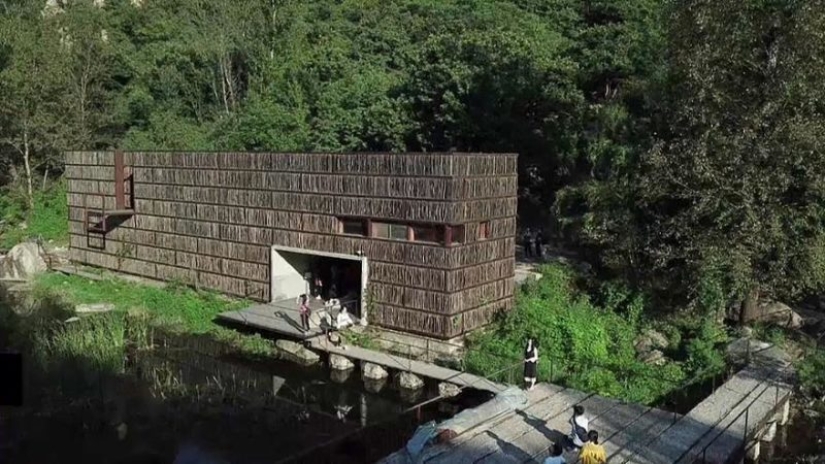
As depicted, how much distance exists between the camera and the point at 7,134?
4141 cm

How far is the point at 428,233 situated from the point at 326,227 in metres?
3.85

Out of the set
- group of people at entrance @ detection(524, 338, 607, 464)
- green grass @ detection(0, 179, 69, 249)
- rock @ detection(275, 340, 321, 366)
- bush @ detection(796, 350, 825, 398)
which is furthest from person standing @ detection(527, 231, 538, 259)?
green grass @ detection(0, 179, 69, 249)

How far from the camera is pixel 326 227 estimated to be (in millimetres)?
22203

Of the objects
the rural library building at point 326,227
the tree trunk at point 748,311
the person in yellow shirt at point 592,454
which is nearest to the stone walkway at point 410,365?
the rural library building at point 326,227

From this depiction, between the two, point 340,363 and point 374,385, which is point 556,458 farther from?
point 340,363

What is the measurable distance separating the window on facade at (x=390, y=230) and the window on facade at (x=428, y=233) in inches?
13.3

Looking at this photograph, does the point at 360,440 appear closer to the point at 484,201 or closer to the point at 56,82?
the point at 484,201

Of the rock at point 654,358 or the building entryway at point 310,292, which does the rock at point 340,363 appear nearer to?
the building entryway at point 310,292

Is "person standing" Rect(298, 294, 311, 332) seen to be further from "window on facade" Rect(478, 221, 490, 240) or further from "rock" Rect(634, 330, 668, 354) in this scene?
"rock" Rect(634, 330, 668, 354)

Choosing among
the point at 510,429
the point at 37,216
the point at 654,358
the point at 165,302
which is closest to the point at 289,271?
the point at 165,302

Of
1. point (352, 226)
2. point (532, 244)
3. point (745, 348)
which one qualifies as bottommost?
point (745, 348)

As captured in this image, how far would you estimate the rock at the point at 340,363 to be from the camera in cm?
2027

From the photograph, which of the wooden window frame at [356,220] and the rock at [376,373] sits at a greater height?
the wooden window frame at [356,220]

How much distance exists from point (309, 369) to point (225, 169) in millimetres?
8344
